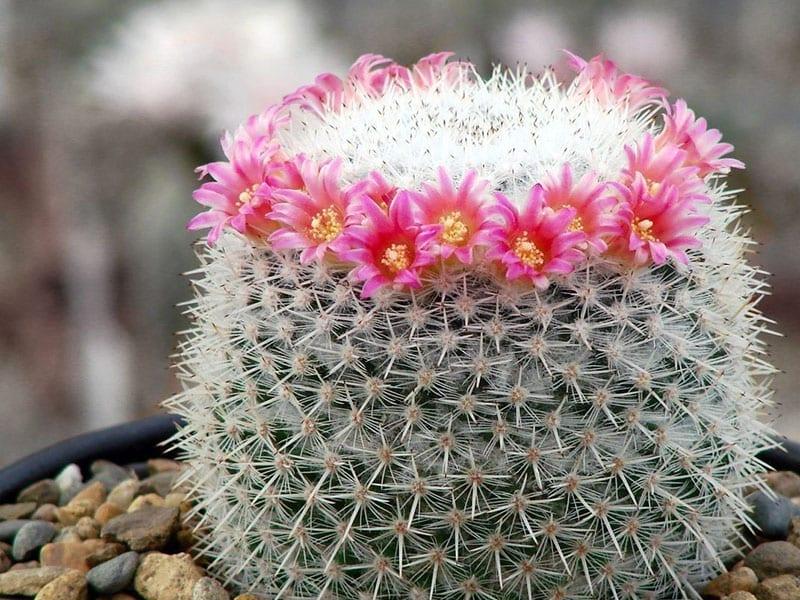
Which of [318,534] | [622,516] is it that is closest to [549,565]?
[622,516]

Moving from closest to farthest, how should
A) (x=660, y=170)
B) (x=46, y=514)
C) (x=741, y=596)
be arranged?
(x=660, y=170), (x=741, y=596), (x=46, y=514)

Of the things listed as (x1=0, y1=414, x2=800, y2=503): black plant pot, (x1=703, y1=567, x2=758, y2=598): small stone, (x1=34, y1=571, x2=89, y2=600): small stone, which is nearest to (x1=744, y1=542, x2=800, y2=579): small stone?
(x1=703, y1=567, x2=758, y2=598): small stone

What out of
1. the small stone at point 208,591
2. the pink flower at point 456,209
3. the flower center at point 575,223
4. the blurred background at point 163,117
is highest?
the blurred background at point 163,117

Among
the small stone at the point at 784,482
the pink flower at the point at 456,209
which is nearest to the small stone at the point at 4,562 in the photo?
the pink flower at the point at 456,209

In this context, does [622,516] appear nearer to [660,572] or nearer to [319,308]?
[660,572]

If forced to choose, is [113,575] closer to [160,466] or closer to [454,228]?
[160,466]

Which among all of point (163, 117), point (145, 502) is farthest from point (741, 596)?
point (163, 117)

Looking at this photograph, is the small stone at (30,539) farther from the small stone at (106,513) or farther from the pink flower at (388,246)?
the pink flower at (388,246)
